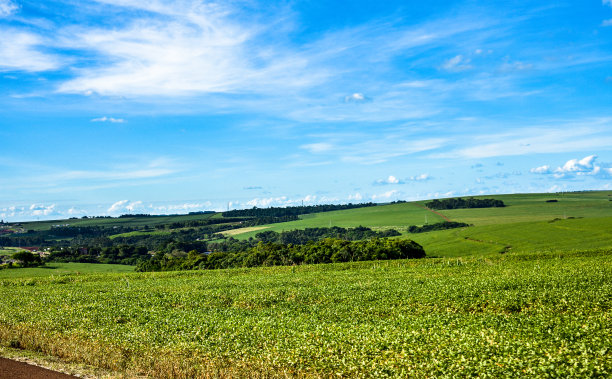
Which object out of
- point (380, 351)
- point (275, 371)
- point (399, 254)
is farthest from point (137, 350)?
point (399, 254)

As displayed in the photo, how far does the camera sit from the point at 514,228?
116438 mm

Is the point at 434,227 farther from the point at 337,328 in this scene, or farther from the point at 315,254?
the point at 337,328

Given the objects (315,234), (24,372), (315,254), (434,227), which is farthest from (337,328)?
(315,234)

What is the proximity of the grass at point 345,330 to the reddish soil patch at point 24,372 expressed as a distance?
189 centimetres

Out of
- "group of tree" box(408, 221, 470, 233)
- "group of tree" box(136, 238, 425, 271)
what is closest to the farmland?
"group of tree" box(136, 238, 425, 271)

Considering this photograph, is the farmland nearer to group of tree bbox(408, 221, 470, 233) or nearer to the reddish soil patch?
the reddish soil patch

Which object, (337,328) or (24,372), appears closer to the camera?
(24,372)

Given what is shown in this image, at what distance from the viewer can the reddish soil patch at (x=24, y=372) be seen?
17.0 m

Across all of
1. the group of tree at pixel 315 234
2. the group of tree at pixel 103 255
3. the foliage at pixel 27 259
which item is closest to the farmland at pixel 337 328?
the foliage at pixel 27 259

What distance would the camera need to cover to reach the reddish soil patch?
17.0 meters

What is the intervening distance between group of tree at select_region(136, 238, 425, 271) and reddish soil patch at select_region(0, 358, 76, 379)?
71.8 meters

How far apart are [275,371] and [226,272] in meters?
50.9

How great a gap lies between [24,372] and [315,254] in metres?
75.6

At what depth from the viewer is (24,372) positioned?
57.6ft
